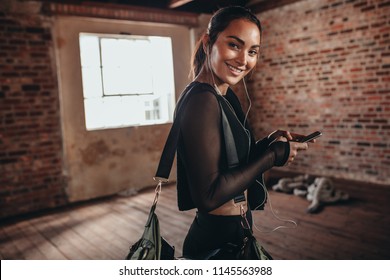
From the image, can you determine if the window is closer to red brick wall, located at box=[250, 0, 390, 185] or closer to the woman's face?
red brick wall, located at box=[250, 0, 390, 185]

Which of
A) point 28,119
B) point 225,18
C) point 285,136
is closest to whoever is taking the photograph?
point 225,18

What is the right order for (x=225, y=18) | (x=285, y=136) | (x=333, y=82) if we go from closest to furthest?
1. (x=225, y=18)
2. (x=285, y=136)
3. (x=333, y=82)

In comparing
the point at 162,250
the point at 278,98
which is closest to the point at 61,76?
the point at 278,98

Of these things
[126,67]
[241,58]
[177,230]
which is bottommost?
[177,230]

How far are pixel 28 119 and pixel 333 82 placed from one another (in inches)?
171

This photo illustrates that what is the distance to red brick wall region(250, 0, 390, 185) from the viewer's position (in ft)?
15.5

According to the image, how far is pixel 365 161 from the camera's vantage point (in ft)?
16.3

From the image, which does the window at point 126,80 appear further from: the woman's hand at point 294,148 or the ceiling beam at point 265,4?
the woman's hand at point 294,148

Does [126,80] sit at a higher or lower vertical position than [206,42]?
higher

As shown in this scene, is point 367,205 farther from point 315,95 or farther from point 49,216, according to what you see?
point 49,216

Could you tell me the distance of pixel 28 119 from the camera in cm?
449

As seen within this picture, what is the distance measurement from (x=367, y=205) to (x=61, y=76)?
4.26 metres

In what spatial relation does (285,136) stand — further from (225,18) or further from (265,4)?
(265,4)

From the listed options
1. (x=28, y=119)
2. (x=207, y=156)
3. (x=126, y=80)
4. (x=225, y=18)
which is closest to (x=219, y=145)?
→ (x=207, y=156)
